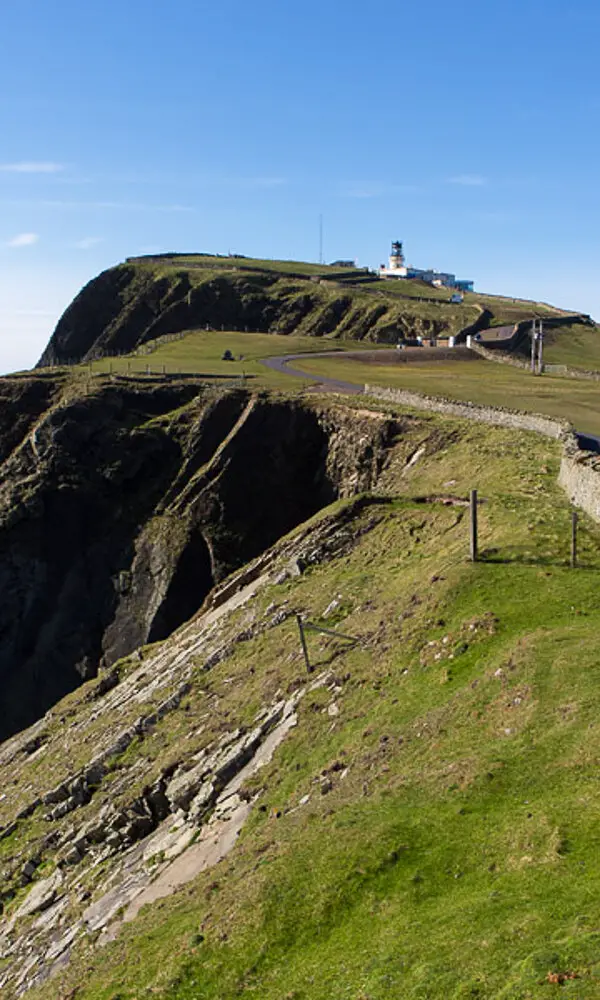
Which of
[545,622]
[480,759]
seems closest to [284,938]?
[480,759]

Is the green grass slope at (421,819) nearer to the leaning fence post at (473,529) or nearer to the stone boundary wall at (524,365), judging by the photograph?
the leaning fence post at (473,529)

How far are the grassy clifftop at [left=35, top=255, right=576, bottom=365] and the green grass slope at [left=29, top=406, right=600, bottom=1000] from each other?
88.7 metres

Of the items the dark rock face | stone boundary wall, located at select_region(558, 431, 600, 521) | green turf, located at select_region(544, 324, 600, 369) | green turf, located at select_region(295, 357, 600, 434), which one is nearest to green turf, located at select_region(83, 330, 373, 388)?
green turf, located at select_region(295, 357, 600, 434)

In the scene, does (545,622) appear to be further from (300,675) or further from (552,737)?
(300,675)

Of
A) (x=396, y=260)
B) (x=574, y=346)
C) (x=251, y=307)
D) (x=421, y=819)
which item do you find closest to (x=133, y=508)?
(x=421, y=819)

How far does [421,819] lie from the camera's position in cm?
1645

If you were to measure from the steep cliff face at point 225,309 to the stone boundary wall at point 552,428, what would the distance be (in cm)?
5351

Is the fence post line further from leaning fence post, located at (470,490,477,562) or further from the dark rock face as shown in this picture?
the dark rock face

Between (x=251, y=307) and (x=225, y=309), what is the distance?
4.04 meters

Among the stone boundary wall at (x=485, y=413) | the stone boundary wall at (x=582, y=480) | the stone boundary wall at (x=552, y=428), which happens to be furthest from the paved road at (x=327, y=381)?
the stone boundary wall at (x=582, y=480)

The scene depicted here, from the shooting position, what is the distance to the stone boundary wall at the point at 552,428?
3186 centimetres

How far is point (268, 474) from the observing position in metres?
61.6

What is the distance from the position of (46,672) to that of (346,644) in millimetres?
37975

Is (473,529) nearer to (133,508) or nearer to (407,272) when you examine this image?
(133,508)
